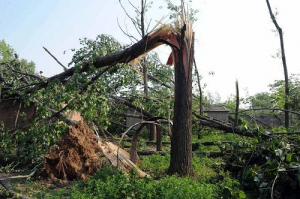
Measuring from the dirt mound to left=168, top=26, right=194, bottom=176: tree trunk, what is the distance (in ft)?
5.24

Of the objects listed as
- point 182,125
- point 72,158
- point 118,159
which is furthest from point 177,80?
point 72,158

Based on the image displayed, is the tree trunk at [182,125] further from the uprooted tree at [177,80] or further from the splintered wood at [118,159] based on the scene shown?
the splintered wood at [118,159]

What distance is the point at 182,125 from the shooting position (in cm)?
746

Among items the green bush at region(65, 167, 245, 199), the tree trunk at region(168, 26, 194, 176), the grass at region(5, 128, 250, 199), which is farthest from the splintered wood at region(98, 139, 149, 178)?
the green bush at region(65, 167, 245, 199)

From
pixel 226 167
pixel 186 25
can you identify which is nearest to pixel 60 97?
pixel 186 25

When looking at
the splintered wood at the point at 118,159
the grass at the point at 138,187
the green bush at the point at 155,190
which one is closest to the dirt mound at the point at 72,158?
the splintered wood at the point at 118,159

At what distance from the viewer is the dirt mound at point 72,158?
734cm

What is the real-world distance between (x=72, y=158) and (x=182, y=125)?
7.89ft

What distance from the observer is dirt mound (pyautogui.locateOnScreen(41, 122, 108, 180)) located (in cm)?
734

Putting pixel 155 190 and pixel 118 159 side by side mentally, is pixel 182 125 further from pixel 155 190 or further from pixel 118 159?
pixel 155 190

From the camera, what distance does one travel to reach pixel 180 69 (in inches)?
296

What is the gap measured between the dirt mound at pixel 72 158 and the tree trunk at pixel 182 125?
1.60 meters

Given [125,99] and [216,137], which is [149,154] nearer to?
[125,99]

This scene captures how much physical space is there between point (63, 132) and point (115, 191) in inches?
110
